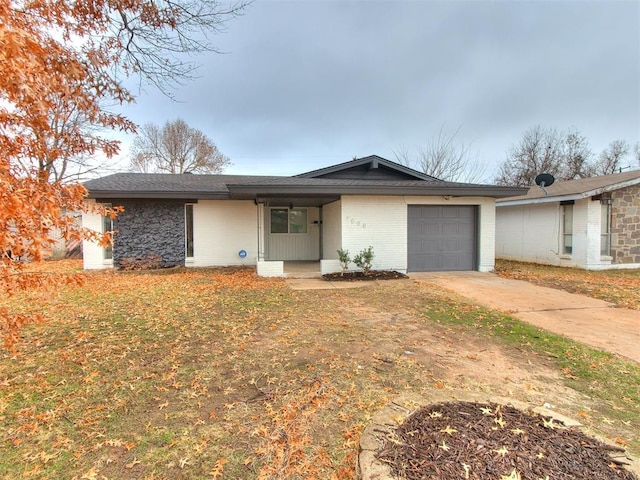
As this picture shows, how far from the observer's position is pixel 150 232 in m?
11.6

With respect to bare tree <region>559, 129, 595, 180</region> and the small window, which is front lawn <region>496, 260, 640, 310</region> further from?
bare tree <region>559, 129, 595, 180</region>

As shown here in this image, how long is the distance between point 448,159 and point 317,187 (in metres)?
18.1

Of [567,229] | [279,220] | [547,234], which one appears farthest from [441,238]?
[279,220]

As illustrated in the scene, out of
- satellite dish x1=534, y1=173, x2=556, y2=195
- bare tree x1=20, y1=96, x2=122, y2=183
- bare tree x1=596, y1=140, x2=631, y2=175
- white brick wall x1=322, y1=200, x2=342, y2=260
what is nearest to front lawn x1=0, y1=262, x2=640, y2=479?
bare tree x1=20, y1=96, x2=122, y2=183

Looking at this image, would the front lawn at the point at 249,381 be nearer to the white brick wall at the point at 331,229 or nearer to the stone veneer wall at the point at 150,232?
the white brick wall at the point at 331,229

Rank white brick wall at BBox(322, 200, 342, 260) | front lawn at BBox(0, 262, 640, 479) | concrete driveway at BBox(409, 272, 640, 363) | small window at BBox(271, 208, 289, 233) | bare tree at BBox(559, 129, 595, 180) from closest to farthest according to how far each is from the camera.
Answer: front lawn at BBox(0, 262, 640, 479) → concrete driveway at BBox(409, 272, 640, 363) → white brick wall at BBox(322, 200, 342, 260) → small window at BBox(271, 208, 289, 233) → bare tree at BBox(559, 129, 595, 180)

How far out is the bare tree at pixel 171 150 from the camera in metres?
26.6

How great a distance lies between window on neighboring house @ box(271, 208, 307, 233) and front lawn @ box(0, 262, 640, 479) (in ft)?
24.6

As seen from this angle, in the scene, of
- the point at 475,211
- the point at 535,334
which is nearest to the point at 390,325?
the point at 535,334

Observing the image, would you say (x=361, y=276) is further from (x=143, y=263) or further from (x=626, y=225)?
(x=626, y=225)

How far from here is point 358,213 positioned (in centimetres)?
1018

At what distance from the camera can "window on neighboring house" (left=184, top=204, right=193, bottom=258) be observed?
11997mm

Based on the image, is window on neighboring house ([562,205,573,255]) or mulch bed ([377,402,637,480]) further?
window on neighboring house ([562,205,573,255])

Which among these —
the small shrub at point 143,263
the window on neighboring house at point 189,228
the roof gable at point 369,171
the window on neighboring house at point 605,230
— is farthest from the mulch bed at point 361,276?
the window on neighboring house at point 605,230
